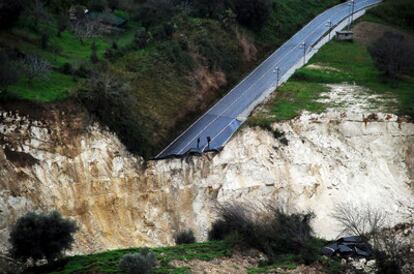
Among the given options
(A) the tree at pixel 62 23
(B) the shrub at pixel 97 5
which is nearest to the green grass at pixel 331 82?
(A) the tree at pixel 62 23

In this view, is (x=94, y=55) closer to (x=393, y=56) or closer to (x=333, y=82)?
(x=333, y=82)

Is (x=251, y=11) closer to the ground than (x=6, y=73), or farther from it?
farther from it

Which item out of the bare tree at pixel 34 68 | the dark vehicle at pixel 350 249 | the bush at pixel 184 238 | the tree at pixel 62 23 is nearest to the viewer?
the dark vehicle at pixel 350 249

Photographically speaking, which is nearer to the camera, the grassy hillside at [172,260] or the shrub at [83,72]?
the grassy hillside at [172,260]

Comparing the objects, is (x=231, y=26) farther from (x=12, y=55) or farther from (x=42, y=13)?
(x=12, y=55)

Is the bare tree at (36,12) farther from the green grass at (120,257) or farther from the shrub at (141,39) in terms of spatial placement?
the green grass at (120,257)

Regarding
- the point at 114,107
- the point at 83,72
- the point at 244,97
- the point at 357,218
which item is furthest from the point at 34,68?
the point at 357,218
